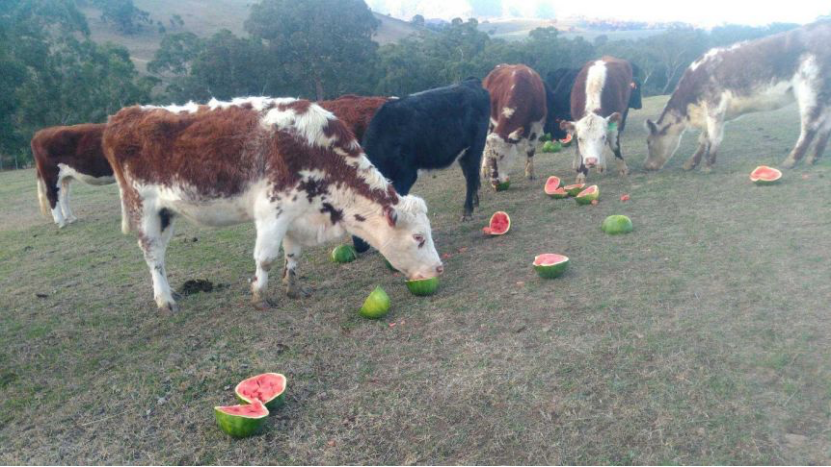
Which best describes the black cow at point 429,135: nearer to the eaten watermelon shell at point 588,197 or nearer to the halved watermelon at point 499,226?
the halved watermelon at point 499,226

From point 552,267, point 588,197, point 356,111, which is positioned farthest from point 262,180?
point 588,197

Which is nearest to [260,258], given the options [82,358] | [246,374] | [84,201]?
[246,374]

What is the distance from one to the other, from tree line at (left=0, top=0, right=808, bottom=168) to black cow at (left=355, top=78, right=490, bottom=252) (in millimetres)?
35733

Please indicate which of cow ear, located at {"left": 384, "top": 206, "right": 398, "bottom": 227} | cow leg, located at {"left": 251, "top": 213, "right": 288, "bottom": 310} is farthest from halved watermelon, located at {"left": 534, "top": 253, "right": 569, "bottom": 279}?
cow leg, located at {"left": 251, "top": 213, "right": 288, "bottom": 310}

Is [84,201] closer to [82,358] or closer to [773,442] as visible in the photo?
[82,358]

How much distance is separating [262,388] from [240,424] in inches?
25.1

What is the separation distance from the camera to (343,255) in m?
8.12

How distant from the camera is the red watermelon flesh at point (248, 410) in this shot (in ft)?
13.2

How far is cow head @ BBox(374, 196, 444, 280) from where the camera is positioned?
6.29m

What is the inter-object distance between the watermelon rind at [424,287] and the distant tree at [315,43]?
1639 inches

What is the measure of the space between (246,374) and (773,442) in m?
4.24

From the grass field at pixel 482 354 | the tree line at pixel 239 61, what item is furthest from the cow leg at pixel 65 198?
the tree line at pixel 239 61

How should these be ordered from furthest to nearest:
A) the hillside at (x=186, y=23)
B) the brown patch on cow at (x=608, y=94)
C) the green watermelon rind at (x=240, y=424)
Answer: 1. the hillside at (x=186, y=23)
2. the brown patch on cow at (x=608, y=94)
3. the green watermelon rind at (x=240, y=424)

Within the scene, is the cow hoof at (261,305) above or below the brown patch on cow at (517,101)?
below
